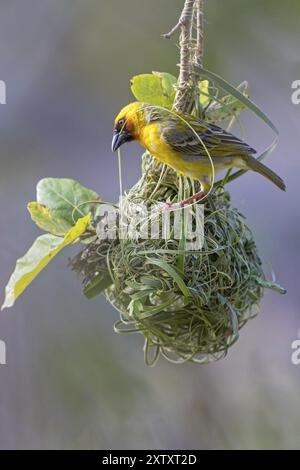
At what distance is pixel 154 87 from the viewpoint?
2.32m

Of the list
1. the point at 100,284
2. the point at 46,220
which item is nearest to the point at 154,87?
the point at 46,220

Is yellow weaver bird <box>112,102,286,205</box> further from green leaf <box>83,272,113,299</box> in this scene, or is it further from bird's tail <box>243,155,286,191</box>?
green leaf <box>83,272,113,299</box>

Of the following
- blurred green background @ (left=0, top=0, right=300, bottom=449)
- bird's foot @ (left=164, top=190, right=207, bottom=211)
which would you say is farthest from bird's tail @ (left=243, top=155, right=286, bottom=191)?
blurred green background @ (left=0, top=0, right=300, bottom=449)

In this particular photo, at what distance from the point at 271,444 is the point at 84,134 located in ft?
6.00

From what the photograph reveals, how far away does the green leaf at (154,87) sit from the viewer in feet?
7.57

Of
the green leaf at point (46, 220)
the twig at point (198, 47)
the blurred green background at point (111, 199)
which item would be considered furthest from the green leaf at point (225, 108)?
the blurred green background at point (111, 199)

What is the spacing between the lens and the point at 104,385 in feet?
12.4

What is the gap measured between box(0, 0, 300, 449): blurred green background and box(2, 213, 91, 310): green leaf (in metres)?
1.26

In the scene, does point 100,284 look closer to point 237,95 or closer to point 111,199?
point 237,95

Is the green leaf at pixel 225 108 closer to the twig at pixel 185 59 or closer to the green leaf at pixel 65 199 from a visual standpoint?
the twig at pixel 185 59

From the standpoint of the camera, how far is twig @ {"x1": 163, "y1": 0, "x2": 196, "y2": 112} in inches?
86.8

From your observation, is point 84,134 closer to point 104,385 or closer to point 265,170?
point 104,385

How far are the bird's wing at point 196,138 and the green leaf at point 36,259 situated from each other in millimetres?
347

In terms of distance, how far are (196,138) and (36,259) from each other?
60 centimetres
